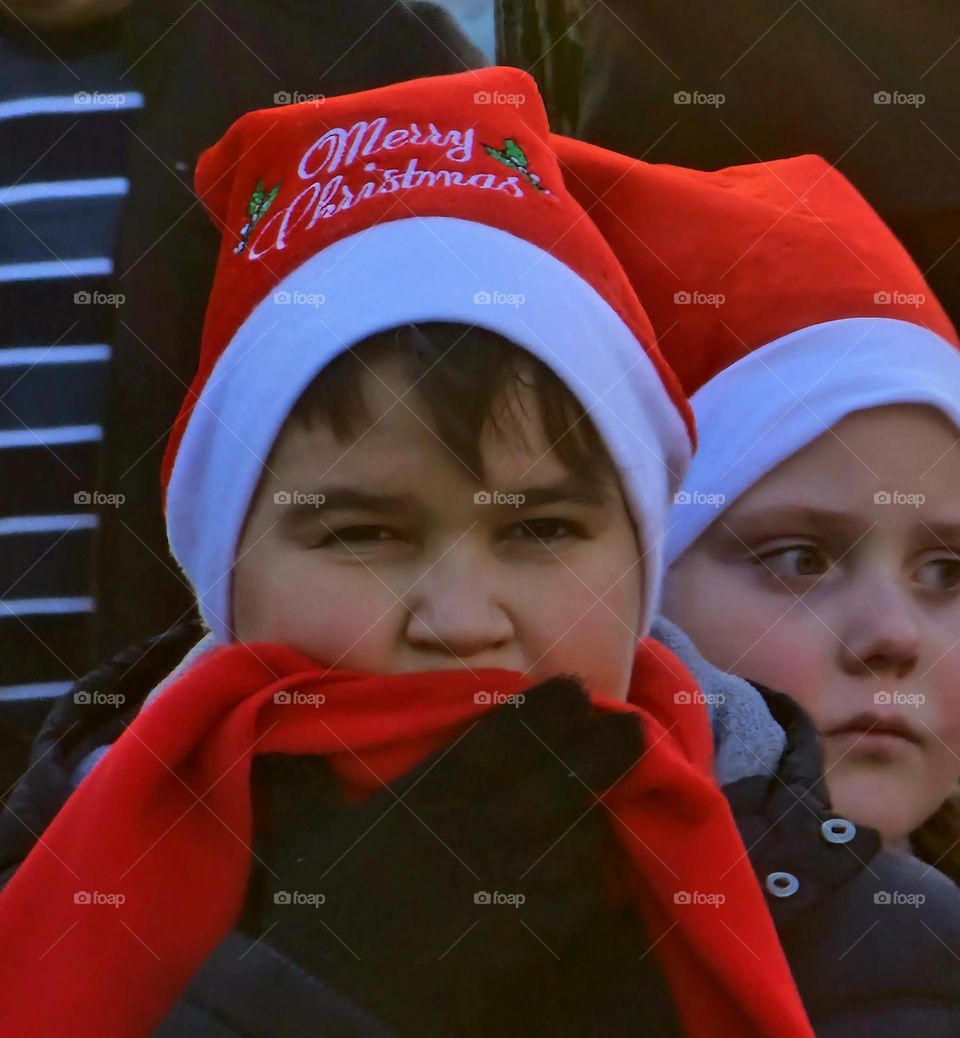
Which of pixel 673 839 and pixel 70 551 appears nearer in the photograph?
pixel 673 839

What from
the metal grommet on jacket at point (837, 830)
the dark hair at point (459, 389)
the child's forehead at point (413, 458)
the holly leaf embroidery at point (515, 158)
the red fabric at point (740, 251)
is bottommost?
the metal grommet on jacket at point (837, 830)

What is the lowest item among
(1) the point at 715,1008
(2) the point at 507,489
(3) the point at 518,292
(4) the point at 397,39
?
(1) the point at 715,1008

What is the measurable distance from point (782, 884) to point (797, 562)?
9.0 inches

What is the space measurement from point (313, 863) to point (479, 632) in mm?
182

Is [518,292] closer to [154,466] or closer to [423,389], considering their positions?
[423,389]

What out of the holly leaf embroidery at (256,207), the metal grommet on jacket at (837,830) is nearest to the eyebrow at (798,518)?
the metal grommet on jacket at (837,830)

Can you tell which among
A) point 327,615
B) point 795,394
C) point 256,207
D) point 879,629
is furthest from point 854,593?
point 256,207

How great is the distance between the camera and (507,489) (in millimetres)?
767

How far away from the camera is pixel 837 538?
903 mm

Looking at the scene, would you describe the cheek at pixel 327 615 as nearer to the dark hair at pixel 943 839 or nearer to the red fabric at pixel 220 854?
the red fabric at pixel 220 854

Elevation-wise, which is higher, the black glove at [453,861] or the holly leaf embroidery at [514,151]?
the holly leaf embroidery at [514,151]

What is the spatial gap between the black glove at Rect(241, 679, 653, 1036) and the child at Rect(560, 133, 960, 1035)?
0.15 metres

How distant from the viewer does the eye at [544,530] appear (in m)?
0.78

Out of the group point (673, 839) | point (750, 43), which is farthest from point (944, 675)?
point (750, 43)
